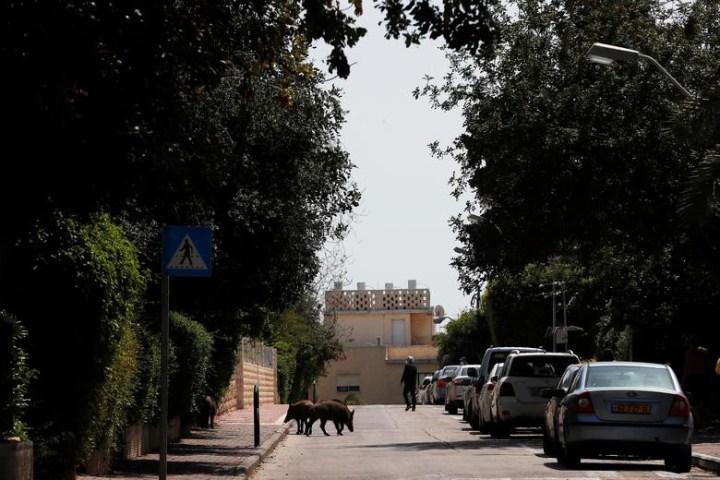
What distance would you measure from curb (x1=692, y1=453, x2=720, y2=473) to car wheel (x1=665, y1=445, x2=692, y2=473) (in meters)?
0.34

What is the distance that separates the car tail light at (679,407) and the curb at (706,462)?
2.74ft

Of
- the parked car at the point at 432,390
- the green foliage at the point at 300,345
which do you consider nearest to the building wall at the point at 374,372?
the green foliage at the point at 300,345

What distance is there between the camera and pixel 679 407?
18.3 metres

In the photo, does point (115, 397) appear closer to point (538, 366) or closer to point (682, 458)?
point (682, 458)

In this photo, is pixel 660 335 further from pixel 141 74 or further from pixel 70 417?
pixel 141 74

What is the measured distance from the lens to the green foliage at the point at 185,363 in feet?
78.0

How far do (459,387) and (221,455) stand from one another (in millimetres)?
23321

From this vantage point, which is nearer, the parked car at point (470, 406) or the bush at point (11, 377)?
the bush at point (11, 377)

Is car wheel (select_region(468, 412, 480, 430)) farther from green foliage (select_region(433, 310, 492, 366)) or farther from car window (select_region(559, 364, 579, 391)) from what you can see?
green foliage (select_region(433, 310, 492, 366))

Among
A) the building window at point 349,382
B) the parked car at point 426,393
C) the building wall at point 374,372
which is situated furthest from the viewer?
the building window at point 349,382

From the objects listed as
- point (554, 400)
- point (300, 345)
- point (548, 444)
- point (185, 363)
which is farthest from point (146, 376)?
point (300, 345)

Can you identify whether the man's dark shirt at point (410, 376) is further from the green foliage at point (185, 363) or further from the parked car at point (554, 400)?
the parked car at point (554, 400)

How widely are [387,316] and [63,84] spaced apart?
3852 inches

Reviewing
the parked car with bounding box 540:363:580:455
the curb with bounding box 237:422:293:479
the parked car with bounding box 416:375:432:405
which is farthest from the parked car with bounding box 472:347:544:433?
the parked car with bounding box 416:375:432:405
